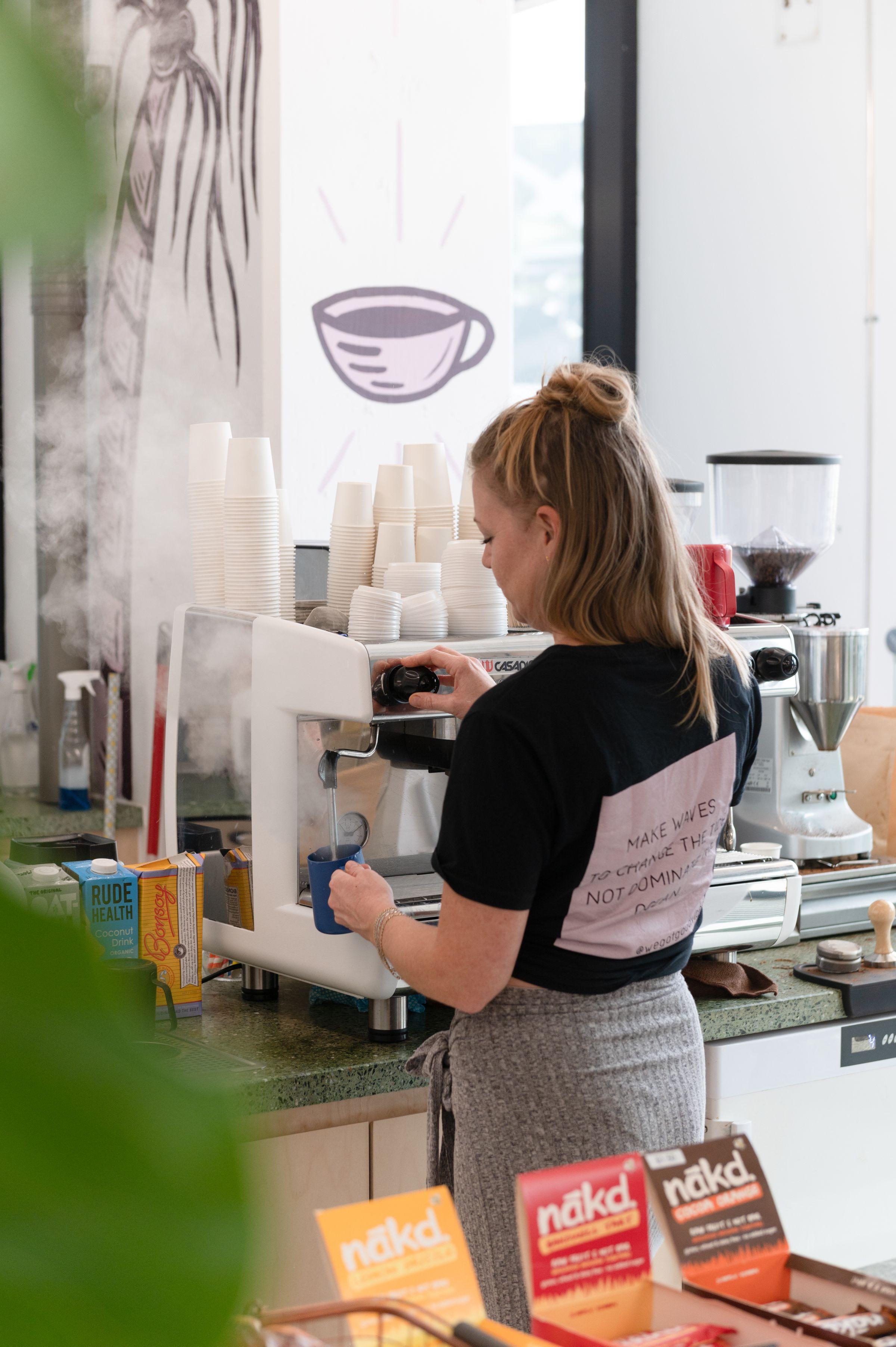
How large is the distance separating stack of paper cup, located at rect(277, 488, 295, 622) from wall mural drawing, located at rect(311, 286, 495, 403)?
3.51 ft

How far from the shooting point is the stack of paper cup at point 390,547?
1.85 meters

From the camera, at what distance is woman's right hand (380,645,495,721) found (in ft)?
5.15

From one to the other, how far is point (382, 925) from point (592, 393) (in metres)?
0.57

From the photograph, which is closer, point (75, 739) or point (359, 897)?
point (359, 897)

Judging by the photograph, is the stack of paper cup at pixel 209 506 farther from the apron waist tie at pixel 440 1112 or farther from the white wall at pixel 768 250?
the white wall at pixel 768 250

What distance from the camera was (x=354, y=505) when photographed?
6.07 ft

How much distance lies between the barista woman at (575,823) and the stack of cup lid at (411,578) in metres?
0.39

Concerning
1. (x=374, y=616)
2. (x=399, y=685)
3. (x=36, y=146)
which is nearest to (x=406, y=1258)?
(x=36, y=146)

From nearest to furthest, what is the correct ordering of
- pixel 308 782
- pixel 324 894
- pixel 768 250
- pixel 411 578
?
pixel 324 894 < pixel 308 782 < pixel 411 578 < pixel 768 250

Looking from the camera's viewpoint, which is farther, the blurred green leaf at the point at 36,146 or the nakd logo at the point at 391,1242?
the nakd logo at the point at 391,1242

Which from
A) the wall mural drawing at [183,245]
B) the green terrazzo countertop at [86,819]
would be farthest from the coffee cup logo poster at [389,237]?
the green terrazzo countertop at [86,819]

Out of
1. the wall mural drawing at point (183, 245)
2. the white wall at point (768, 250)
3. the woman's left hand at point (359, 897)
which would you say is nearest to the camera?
the woman's left hand at point (359, 897)

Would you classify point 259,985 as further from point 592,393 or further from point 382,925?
point 592,393

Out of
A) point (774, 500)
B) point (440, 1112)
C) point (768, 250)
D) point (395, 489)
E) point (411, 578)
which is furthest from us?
point (768, 250)
